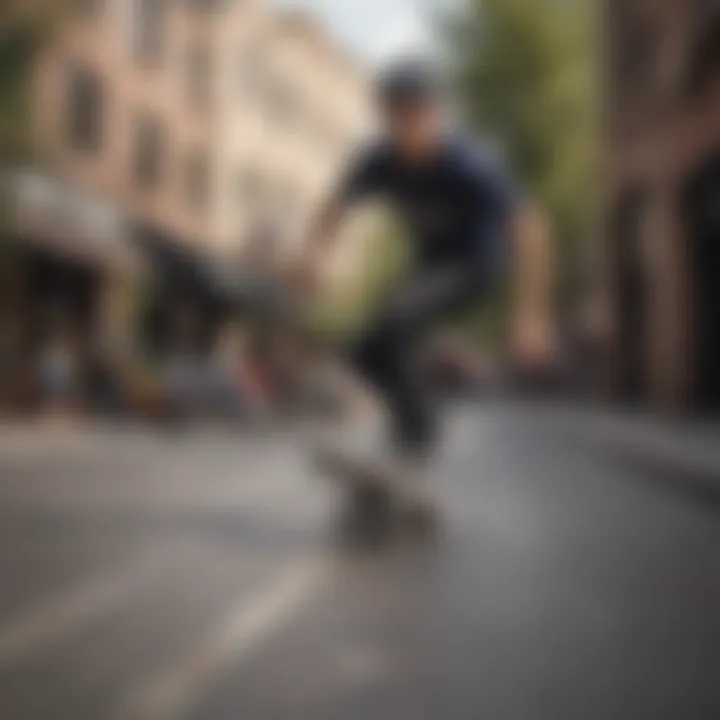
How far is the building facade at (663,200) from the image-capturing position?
199cm

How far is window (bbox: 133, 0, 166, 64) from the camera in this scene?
190 cm

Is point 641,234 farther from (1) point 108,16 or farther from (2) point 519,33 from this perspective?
(1) point 108,16

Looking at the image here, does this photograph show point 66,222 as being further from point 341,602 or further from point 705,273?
point 705,273

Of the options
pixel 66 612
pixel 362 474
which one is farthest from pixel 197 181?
pixel 362 474

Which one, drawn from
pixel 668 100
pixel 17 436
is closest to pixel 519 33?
pixel 668 100

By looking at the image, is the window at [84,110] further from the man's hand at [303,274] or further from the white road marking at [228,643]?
the white road marking at [228,643]

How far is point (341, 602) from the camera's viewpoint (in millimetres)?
1956

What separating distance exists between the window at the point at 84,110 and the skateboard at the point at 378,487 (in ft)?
2.83

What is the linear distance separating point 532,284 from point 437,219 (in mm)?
186

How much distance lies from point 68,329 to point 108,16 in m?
0.52

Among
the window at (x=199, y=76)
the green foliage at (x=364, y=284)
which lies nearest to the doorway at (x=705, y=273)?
the green foliage at (x=364, y=284)

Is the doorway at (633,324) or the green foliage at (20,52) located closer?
the green foliage at (20,52)

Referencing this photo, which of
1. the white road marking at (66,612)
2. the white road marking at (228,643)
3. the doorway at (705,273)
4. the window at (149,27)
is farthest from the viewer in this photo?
the doorway at (705,273)

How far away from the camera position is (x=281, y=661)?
5.34 ft
